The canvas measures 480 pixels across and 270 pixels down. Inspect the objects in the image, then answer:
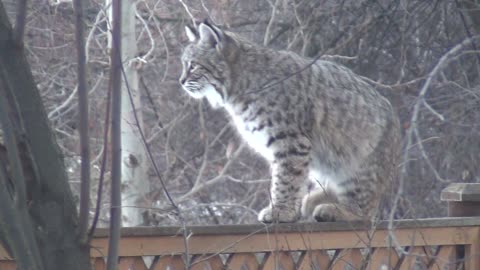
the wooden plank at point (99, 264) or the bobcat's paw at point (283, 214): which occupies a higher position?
the bobcat's paw at point (283, 214)

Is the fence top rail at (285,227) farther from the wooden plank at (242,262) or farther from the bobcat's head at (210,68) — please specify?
the bobcat's head at (210,68)

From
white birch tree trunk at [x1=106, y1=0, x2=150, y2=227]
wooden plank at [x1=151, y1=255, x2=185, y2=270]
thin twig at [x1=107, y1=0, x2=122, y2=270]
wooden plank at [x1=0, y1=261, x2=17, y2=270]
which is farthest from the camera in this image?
white birch tree trunk at [x1=106, y1=0, x2=150, y2=227]

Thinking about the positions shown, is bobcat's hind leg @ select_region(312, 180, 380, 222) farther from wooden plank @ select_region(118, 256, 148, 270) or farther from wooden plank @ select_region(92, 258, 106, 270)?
wooden plank @ select_region(92, 258, 106, 270)

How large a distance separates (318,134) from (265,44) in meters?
2.89

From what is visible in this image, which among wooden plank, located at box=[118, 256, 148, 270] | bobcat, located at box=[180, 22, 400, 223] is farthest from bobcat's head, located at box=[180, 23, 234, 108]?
wooden plank, located at box=[118, 256, 148, 270]

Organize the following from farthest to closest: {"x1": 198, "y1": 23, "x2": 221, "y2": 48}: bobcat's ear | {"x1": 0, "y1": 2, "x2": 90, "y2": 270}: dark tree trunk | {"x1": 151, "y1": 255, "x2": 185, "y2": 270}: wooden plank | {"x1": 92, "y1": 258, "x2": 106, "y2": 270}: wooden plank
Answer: {"x1": 198, "y1": 23, "x2": 221, "y2": 48}: bobcat's ear → {"x1": 151, "y1": 255, "x2": 185, "y2": 270}: wooden plank → {"x1": 92, "y1": 258, "x2": 106, "y2": 270}: wooden plank → {"x1": 0, "y1": 2, "x2": 90, "y2": 270}: dark tree trunk

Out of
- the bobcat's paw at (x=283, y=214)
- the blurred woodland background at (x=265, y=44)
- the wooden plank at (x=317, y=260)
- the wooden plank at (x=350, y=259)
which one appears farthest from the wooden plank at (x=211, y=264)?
the blurred woodland background at (x=265, y=44)

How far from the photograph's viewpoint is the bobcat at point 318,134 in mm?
5363

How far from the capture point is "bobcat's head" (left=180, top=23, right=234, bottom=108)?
596cm

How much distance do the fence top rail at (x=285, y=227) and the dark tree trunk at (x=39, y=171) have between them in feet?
4.11

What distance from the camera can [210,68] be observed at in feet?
19.7

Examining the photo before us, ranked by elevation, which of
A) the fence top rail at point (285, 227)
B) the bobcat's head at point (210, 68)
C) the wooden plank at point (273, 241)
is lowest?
the wooden plank at point (273, 241)

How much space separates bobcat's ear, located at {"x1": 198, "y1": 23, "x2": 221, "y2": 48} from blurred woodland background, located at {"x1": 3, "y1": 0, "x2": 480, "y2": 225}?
1528 millimetres

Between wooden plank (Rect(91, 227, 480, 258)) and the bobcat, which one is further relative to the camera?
the bobcat
